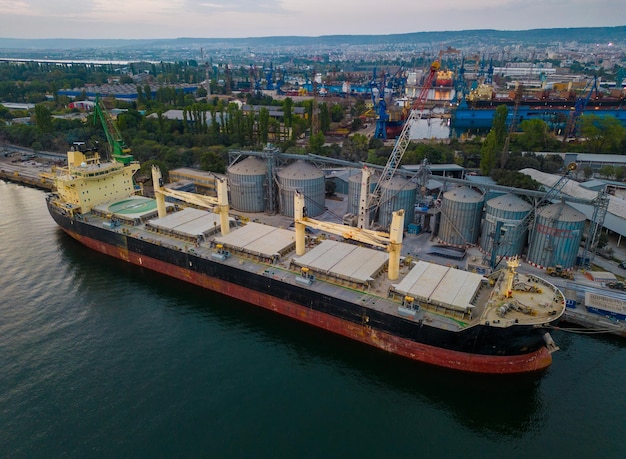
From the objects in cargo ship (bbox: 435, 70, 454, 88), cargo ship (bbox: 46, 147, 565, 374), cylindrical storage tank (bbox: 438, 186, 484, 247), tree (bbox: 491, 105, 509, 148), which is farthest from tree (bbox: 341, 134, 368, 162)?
cargo ship (bbox: 435, 70, 454, 88)

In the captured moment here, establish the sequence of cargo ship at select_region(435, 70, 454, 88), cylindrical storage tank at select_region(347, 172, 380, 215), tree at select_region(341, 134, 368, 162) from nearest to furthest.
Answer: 1. cylindrical storage tank at select_region(347, 172, 380, 215)
2. tree at select_region(341, 134, 368, 162)
3. cargo ship at select_region(435, 70, 454, 88)

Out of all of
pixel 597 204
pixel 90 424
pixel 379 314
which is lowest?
pixel 90 424

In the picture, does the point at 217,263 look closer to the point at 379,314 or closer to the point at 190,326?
the point at 190,326

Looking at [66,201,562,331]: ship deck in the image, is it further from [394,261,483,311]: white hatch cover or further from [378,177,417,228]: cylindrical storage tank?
[378,177,417,228]: cylindrical storage tank

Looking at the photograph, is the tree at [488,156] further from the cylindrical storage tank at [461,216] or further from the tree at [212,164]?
the tree at [212,164]

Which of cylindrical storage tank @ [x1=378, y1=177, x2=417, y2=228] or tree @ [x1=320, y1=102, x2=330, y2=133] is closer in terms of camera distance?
cylindrical storage tank @ [x1=378, y1=177, x2=417, y2=228]

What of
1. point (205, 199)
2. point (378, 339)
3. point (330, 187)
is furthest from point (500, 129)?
point (378, 339)

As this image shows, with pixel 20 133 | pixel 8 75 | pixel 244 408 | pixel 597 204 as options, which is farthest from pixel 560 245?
pixel 8 75

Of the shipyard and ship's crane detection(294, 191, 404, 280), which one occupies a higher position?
ship's crane detection(294, 191, 404, 280)
